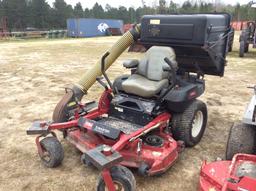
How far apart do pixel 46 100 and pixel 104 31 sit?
2657 cm

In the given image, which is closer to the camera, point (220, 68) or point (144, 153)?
point (144, 153)

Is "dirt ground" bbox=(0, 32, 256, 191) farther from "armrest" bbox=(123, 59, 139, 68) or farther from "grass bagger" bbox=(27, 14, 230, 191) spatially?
"armrest" bbox=(123, 59, 139, 68)

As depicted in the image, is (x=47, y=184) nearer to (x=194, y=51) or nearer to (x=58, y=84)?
(x=194, y=51)

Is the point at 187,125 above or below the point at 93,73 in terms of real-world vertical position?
below

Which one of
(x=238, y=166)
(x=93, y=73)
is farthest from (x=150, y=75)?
(x=238, y=166)

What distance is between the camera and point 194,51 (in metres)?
4.21

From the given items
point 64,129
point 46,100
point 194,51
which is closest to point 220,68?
point 194,51

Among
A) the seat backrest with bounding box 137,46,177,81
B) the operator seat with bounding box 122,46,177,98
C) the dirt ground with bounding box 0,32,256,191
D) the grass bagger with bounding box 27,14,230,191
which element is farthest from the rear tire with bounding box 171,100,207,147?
the seat backrest with bounding box 137,46,177,81

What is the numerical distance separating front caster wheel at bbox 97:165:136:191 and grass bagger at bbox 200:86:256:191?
643mm

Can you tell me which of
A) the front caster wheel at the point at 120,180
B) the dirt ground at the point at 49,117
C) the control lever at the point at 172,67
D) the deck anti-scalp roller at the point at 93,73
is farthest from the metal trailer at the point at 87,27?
the front caster wheel at the point at 120,180

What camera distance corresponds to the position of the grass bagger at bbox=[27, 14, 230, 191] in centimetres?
357

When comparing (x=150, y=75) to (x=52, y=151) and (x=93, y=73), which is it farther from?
(x=52, y=151)

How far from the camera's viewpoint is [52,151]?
3.67 meters

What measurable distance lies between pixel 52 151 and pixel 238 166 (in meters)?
1.97
